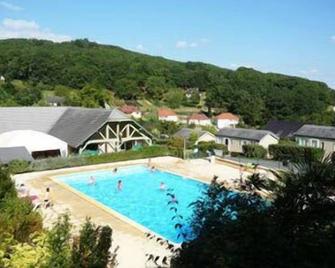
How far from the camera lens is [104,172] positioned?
29.1m

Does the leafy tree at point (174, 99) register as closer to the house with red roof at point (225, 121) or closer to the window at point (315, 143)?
the house with red roof at point (225, 121)

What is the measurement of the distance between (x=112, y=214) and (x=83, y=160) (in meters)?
12.6

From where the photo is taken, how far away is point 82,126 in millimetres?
34812

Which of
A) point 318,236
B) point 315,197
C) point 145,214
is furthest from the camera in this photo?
point 145,214

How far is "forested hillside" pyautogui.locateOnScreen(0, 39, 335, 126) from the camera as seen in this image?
262 feet

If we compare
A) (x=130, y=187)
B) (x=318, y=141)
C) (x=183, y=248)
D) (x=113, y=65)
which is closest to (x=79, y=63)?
(x=113, y=65)

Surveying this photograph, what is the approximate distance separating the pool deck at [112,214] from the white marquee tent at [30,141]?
317 centimetres

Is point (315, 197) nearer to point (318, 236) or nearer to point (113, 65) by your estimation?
point (318, 236)

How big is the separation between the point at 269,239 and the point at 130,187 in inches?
911

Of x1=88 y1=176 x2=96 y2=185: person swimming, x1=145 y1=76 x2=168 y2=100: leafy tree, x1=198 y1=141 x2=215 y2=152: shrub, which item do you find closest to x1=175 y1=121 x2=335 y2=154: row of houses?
x1=198 y1=141 x2=215 y2=152: shrub

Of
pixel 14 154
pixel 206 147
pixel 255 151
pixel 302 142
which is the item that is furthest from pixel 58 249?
pixel 302 142

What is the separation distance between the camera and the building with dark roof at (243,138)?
42.4 meters

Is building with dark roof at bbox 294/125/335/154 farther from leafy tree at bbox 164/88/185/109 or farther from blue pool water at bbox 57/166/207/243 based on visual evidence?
leafy tree at bbox 164/88/185/109

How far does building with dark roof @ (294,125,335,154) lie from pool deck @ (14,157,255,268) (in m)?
13.6
